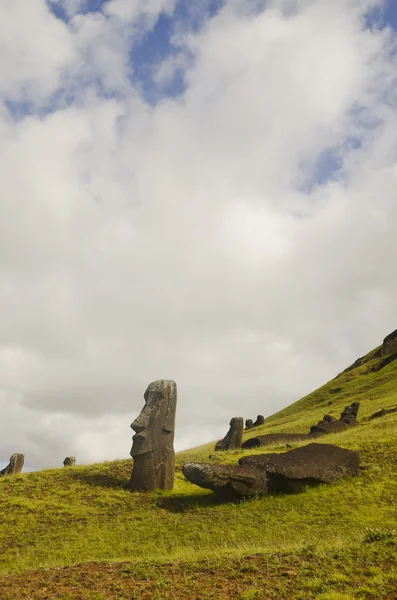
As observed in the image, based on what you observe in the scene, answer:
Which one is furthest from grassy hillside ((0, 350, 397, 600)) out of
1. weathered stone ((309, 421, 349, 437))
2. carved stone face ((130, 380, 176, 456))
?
weathered stone ((309, 421, 349, 437))

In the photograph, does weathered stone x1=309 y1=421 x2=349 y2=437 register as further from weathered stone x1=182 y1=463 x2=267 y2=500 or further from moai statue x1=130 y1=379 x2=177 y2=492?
weathered stone x1=182 y1=463 x2=267 y2=500

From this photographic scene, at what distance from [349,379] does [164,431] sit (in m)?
70.9

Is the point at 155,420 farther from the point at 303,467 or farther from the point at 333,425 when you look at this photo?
the point at 333,425

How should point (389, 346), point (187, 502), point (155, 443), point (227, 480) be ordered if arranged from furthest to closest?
point (389, 346) < point (155, 443) < point (187, 502) < point (227, 480)

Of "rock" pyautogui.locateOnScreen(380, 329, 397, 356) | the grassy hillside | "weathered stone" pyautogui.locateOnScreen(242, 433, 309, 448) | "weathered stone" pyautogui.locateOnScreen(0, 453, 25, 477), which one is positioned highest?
"rock" pyautogui.locateOnScreen(380, 329, 397, 356)

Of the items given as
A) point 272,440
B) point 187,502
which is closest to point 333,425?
point 272,440

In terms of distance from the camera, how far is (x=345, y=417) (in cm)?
4581

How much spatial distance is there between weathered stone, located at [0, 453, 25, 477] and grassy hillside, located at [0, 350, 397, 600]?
22.3 feet

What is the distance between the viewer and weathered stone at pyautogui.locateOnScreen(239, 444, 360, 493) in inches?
850

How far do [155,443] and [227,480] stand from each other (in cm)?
450

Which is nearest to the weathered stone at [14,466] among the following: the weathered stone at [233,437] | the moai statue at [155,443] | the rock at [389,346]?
the moai statue at [155,443]

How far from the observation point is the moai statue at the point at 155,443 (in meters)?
23.4

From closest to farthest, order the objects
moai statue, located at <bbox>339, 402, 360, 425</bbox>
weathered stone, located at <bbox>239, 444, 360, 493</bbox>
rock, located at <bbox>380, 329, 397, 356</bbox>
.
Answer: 1. weathered stone, located at <bbox>239, 444, 360, 493</bbox>
2. moai statue, located at <bbox>339, 402, 360, 425</bbox>
3. rock, located at <bbox>380, 329, 397, 356</bbox>

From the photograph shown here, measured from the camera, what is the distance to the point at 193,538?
15.9 m
